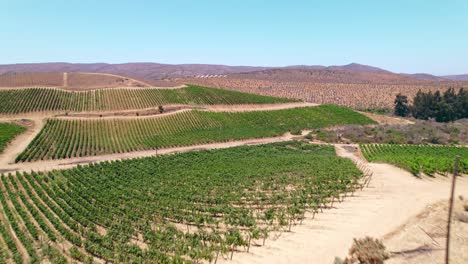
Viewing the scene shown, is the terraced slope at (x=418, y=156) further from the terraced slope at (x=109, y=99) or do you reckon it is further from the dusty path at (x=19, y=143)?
the dusty path at (x=19, y=143)

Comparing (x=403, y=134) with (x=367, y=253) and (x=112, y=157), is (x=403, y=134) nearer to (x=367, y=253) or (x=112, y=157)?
(x=112, y=157)

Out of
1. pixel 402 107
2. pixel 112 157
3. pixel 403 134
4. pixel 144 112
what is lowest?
pixel 112 157

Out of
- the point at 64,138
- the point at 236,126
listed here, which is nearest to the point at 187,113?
the point at 236,126

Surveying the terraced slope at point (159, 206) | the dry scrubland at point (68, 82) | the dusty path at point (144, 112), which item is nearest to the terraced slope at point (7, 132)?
the dusty path at point (144, 112)

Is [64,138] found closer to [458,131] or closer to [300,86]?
[458,131]

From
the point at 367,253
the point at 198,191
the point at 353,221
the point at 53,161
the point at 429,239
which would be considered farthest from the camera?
the point at 53,161

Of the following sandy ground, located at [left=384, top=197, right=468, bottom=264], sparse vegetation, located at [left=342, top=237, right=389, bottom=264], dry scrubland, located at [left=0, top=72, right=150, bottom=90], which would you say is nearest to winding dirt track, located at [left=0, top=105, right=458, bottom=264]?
sandy ground, located at [left=384, top=197, right=468, bottom=264]

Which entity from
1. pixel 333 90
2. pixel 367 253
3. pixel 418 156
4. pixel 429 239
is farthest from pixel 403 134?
pixel 333 90
